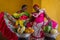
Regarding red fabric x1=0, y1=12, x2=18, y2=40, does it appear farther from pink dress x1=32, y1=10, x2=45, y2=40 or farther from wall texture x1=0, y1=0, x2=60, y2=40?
wall texture x1=0, y1=0, x2=60, y2=40

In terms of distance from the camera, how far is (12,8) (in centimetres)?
279

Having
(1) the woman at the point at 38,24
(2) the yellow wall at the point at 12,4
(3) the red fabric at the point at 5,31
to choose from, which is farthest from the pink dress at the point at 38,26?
(2) the yellow wall at the point at 12,4

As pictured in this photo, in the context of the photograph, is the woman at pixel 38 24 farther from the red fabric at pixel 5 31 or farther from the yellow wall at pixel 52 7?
the yellow wall at pixel 52 7

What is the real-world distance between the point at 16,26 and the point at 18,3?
0.74 m

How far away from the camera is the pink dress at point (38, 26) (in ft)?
6.97

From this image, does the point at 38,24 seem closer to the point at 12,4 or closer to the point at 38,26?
the point at 38,26

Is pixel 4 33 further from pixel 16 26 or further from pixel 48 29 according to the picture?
pixel 48 29

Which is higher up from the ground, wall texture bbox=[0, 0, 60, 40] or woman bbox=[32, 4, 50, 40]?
wall texture bbox=[0, 0, 60, 40]

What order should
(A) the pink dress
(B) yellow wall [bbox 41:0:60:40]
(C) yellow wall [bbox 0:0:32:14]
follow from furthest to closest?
(C) yellow wall [bbox 0:0:32:14], (B) yellow wall [bbox 41:0:60:40], (A) the pink dress

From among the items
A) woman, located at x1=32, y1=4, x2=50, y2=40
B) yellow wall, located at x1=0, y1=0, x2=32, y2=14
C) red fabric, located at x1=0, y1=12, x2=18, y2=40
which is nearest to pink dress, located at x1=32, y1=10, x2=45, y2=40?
woman, located at x1=32, y1=4, x2=50, y2=40

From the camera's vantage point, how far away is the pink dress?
6.97 feet

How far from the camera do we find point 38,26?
7.00 ft

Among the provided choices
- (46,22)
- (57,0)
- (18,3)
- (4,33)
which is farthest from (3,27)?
(57,0)

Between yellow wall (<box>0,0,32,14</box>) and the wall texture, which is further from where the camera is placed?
yellow wall (<box>0,0,32,14</box>)
